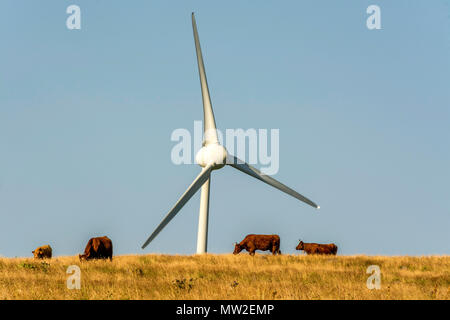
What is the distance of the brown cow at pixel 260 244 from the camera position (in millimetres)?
41281

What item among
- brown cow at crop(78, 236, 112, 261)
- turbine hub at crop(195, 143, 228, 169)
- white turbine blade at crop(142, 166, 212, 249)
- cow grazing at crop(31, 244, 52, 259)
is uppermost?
turbine hub at crop(195, 143, 228, 169)

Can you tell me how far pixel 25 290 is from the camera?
23.4 m

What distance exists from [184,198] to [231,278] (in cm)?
1360

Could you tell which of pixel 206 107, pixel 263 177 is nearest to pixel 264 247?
pixel 263 177

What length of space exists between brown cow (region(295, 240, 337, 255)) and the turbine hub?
8.04 meters

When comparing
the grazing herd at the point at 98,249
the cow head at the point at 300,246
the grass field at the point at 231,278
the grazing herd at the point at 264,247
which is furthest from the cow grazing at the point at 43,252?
the cow head at the point at 300,246

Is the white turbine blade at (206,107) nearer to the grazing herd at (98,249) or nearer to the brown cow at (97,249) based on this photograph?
the grazing herd at (98,249)

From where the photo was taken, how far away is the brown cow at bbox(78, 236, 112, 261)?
118 feet

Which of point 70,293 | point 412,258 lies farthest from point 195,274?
point 412,258

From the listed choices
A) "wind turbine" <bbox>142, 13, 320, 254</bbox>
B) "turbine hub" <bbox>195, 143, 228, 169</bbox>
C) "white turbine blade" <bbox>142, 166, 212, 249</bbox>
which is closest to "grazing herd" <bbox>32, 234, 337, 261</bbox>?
"wind turbine" <bbox>142, 13, 320, 254</bbox>

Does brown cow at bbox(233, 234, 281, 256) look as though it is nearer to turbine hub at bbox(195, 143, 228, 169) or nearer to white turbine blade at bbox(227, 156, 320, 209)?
white turbine blade at bbox(227, 156, 320, 209)

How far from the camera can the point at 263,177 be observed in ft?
146
